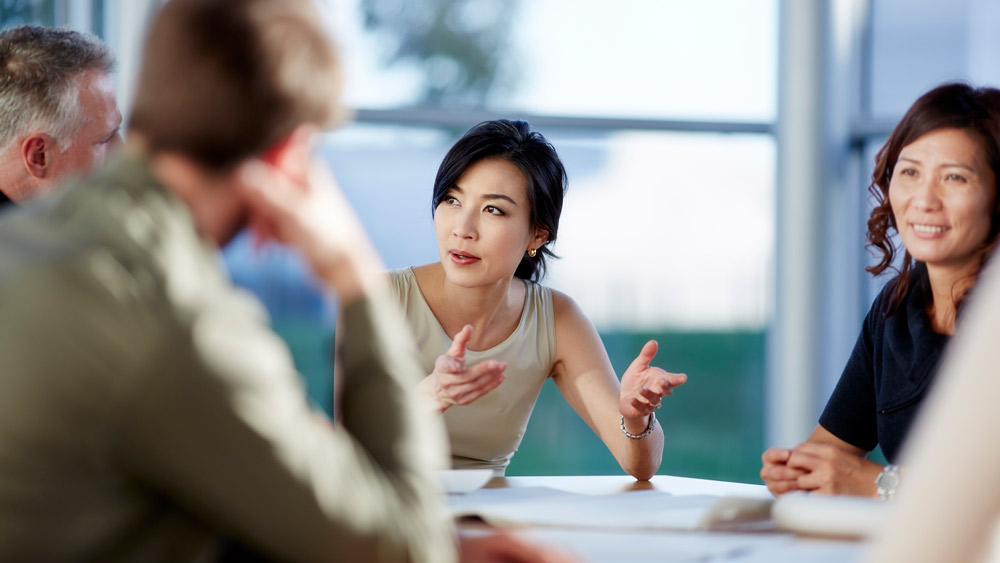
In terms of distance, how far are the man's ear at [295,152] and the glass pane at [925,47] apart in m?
3.52

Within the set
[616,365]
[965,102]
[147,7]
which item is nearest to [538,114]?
[616,365]

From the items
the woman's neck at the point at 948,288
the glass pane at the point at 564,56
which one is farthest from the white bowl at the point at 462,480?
the glass pane at the point at 564,56

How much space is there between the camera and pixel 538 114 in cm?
383

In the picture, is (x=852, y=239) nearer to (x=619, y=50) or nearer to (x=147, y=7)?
(x=619, y=50)

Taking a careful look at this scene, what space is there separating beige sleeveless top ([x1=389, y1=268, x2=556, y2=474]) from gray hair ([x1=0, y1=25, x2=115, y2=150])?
809mm

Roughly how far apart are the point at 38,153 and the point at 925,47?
347 centimetres

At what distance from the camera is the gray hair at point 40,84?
1863 millimetres

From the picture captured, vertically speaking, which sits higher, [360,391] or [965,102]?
[965,102]

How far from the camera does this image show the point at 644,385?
174cm

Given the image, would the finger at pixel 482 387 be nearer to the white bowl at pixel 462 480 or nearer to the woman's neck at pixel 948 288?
the white bowl at pixel 462 480

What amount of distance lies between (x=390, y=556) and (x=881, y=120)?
3.67 meters

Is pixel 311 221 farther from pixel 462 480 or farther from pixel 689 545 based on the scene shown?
pixel 462 480

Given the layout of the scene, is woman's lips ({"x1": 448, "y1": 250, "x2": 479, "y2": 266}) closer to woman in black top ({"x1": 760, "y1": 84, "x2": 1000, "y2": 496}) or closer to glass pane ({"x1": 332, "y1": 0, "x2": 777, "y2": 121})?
woman in black top ({"x1": 760, "y1": 84, "x2": 1000, "y2": 496})

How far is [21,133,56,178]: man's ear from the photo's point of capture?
1.88 metres
